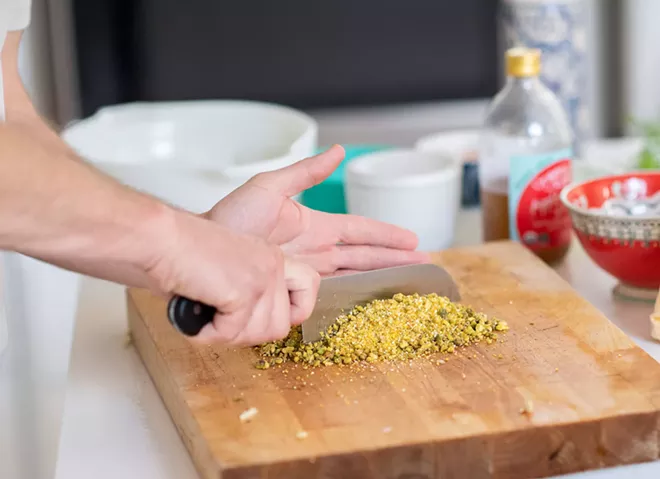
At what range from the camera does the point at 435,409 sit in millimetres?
861

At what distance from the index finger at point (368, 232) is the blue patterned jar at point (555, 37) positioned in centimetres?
51

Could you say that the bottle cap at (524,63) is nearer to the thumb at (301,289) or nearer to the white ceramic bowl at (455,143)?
the white ceramic bowl at (455,143)

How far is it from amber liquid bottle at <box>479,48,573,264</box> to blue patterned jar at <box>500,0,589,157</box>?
0.54 feet

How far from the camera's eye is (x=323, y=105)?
2729 millimetres

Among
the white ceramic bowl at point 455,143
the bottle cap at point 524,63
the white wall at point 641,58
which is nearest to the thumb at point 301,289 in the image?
the bottle cap at point 524,63

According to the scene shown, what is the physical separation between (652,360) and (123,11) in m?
1.94

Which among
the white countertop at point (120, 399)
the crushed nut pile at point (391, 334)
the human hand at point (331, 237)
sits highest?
the human hand at point (331, 237)

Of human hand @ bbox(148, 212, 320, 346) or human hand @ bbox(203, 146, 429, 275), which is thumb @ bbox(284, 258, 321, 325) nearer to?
human hand @ bbox(148, 212, 320, 346)

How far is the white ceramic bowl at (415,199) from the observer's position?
132cm

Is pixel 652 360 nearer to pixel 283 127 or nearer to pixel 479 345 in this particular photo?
pixel 479 345

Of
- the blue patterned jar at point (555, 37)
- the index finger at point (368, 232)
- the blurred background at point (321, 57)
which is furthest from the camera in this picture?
the blurred background at point (321, 57)

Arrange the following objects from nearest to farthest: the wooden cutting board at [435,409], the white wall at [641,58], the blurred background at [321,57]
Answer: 1. the wooden cutting board at [435,409]
2. the blurred background at [321,57]
3. the white wall at [641,58]

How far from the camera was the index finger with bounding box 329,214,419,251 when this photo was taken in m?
1.17

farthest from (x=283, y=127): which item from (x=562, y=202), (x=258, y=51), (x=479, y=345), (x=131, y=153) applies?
(x=258, y=51)
